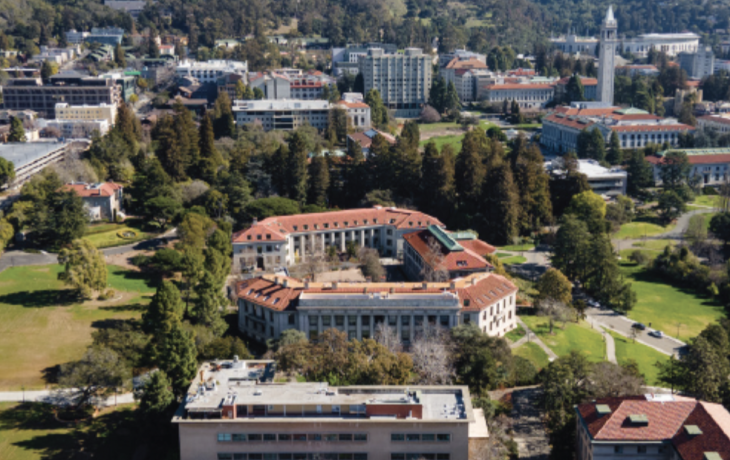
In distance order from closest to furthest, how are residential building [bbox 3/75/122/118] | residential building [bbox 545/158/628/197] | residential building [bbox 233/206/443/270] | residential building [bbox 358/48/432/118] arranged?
residential building [bbox 233/206/443/270]
residential building [bbox 545/158/628/197]
residential building [bbox 3/75/122/118]
residential building [bbox 358/48/432/118]

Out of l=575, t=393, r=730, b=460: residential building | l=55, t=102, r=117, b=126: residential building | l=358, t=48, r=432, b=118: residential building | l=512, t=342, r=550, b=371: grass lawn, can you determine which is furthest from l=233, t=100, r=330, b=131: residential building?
l=575, t=393, r=730, b=460: residential building

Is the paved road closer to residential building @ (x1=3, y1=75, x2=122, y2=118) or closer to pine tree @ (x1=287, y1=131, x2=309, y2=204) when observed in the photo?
pine tree @ (x1=287, y1=131, x2=309, y2=204)

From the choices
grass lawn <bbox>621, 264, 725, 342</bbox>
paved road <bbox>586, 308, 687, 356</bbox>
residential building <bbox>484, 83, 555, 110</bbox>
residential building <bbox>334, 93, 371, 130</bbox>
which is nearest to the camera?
paved road <bbox>586, 308, 687, 356</bbox>

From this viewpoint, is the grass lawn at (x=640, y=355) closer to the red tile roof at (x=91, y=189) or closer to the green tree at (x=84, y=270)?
the green tree at (x=84, y=270)

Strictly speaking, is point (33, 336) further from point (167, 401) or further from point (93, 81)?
point (93, 81)

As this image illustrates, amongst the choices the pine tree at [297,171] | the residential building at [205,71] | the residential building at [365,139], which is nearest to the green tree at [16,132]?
the pine tree at [297,171]

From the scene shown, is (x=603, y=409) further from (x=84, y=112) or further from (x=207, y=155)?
(x=84, y=112)

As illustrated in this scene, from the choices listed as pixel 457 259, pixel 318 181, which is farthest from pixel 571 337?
pixel 318 181
